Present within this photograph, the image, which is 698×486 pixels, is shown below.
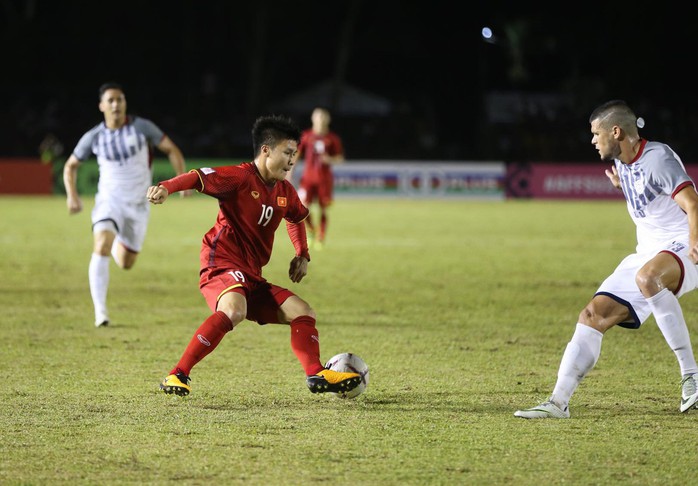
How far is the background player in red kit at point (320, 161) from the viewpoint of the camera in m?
18.1

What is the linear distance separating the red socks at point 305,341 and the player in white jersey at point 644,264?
1.26 m

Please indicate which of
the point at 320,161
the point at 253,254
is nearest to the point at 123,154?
the point at 253,254

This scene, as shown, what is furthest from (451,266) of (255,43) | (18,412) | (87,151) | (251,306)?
(255,43)

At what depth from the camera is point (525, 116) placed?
37.8 meters

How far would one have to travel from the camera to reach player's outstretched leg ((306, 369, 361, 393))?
6164mm

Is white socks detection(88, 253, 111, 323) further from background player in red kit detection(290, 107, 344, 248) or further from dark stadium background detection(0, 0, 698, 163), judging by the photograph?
dark stadium background detection(0, 0, 698, 163)

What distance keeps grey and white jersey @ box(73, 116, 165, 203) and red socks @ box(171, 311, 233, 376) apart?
13.0 feet

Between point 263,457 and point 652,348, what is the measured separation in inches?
176

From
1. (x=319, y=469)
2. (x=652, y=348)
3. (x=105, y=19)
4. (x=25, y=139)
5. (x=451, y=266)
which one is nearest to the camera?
(x=319, y=469)

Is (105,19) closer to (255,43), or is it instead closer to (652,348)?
(255,43)

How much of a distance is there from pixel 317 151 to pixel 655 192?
1266 cm

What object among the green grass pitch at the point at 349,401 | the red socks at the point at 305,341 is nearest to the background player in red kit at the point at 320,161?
the green grass pitch at the point at 349,401

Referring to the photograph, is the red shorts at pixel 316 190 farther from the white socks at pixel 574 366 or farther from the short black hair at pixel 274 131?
the white socks at pixel 574 366

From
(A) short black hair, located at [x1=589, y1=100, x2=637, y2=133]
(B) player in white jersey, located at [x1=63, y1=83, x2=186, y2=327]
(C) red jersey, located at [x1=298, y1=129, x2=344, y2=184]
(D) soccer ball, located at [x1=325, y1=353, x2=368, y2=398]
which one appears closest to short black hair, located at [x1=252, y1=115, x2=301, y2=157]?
(D) soccer ball, located at [x1=325, y1=353, x2=368, y2=398]
